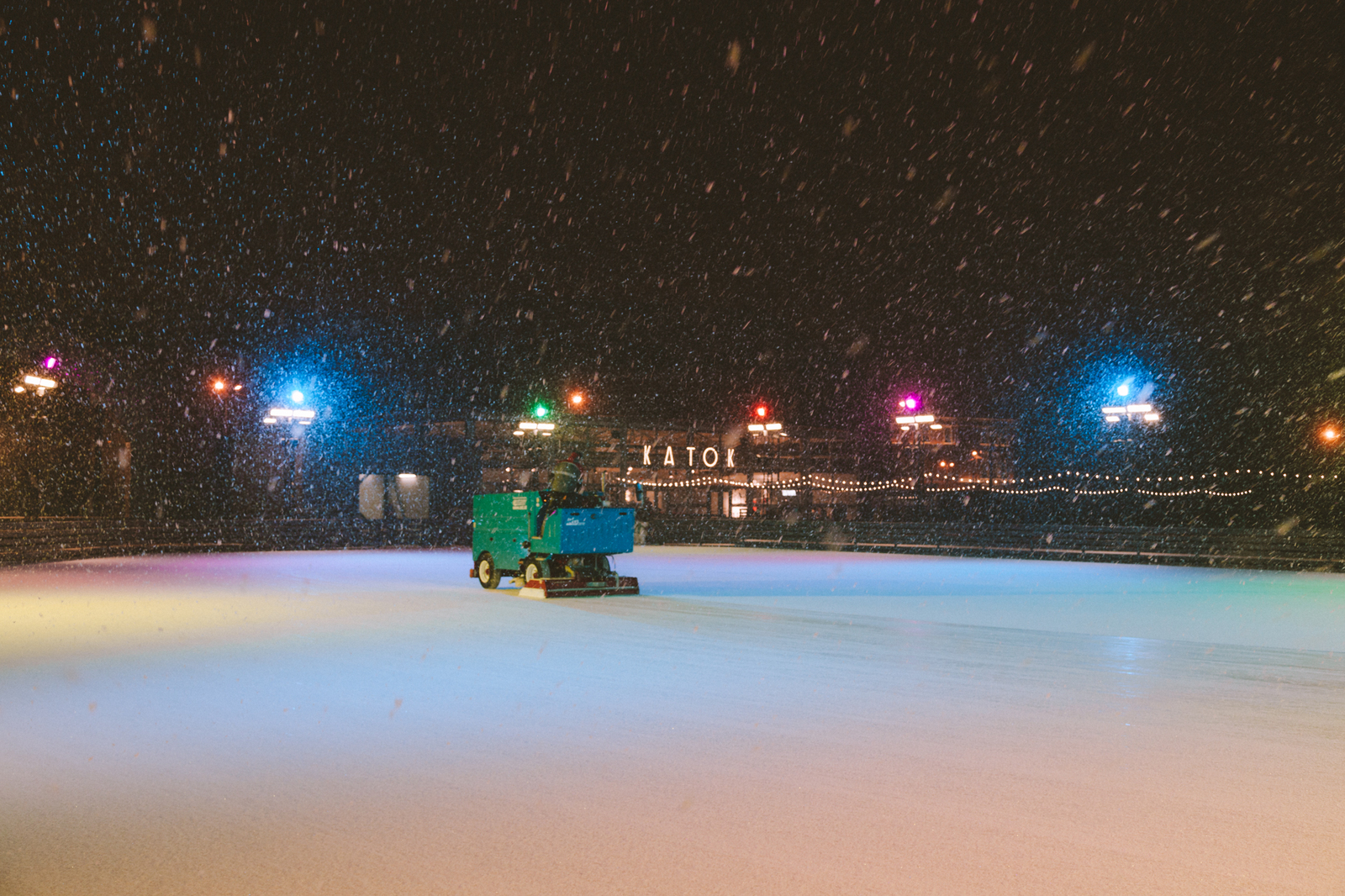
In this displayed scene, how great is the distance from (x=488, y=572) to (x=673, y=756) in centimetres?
1294

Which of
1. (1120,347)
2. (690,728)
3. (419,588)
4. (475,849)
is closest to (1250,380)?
(1120,347)

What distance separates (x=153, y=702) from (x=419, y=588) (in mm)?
10756

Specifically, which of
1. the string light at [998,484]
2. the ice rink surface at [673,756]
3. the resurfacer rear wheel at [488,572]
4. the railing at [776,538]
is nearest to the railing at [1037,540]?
the railing at [776,538]

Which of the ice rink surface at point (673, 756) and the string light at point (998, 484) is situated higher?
the string light at point (998, 484)

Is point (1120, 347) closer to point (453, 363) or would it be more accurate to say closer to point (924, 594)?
point (924, 594)

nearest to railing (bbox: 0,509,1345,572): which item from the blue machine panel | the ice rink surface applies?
the ice rink surface

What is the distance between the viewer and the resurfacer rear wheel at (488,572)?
18.2 m

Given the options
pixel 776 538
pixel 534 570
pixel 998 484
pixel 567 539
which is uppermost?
pixel 998 484

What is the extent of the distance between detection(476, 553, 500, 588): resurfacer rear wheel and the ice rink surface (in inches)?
206

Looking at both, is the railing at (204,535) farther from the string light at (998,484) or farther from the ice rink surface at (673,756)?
the ice rink surface at (673,756)

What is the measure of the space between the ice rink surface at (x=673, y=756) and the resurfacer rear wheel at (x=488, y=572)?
5.24 metres

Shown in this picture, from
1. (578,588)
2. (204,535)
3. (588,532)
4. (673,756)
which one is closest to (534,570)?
(578,588)

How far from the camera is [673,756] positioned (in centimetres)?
594

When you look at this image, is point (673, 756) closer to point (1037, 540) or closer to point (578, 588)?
point (578, 588)
